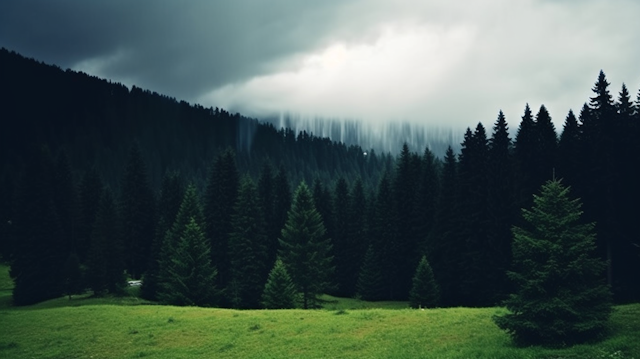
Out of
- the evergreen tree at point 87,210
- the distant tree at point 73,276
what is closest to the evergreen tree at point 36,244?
the distant tree at point 73,276

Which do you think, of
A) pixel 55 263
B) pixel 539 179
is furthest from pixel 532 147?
pixel 55 263

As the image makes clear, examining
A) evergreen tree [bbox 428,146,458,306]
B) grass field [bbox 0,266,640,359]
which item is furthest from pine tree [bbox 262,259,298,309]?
evergreen tree [bbox 428,146,458,306]

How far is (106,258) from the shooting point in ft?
225

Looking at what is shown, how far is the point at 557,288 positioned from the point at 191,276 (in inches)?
1505

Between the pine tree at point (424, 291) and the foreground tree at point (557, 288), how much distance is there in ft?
93.0

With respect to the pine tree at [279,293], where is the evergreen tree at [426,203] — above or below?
above

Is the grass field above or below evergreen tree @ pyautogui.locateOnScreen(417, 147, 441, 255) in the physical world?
below

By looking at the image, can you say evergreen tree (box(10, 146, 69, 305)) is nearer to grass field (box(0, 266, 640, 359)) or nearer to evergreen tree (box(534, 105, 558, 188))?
grass field (box(0, 266, 640, 359))

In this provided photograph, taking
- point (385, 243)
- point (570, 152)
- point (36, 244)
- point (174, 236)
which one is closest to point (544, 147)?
point (570, 152)

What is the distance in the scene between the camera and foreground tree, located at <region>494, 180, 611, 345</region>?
933 inches

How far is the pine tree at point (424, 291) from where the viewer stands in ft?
176

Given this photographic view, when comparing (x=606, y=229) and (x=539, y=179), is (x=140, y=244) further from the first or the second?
(x=606, y=229)

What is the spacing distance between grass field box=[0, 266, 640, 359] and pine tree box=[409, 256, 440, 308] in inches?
719

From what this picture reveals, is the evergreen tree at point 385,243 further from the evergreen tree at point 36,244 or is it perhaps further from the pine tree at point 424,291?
the evergreen tree at point 36,244
